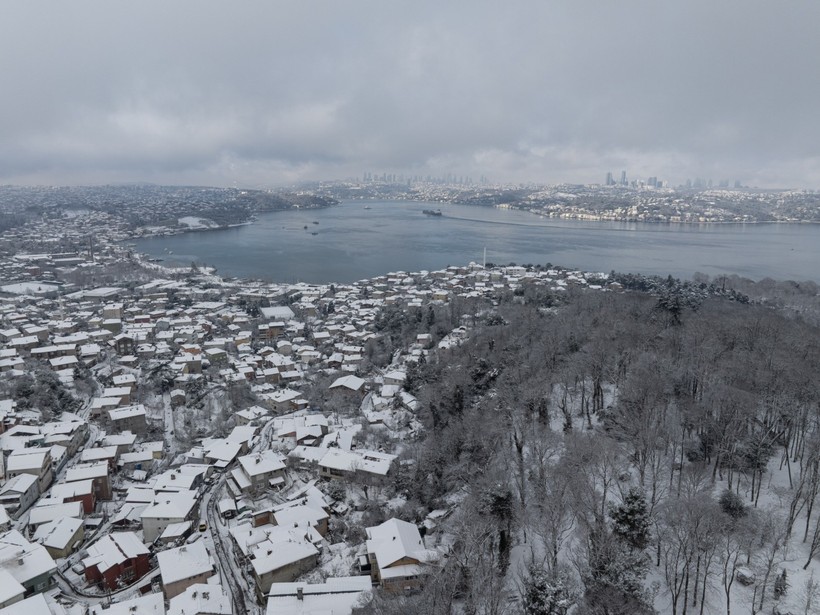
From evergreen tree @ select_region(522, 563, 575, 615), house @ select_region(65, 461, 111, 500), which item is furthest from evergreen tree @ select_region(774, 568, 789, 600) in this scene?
house @ select_region(65, 461, 111, 500)

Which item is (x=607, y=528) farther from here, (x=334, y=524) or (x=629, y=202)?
(x=629, y=202)

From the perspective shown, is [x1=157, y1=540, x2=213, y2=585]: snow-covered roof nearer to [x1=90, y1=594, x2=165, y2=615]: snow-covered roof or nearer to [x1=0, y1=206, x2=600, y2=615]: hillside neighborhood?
[x1=0, y1=206, x2=600, y2=615]: hillside neighborhood

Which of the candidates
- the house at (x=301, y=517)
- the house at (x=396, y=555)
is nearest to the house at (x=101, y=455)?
the house at (x=301, y=517)

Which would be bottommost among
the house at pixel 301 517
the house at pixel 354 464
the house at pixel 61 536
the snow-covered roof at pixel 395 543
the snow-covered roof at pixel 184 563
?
the house at pixel 61 536

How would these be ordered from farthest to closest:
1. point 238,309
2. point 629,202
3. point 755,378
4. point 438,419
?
point 629,202, point 238,309, point 438,419, point 755,378

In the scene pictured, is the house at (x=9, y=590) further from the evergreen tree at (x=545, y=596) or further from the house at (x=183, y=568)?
the evergreen tree at (x=545, y=596)

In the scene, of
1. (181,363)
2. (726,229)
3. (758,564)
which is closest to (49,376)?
(181,363)

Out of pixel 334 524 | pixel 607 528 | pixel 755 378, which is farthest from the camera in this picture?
pixel 334 524
